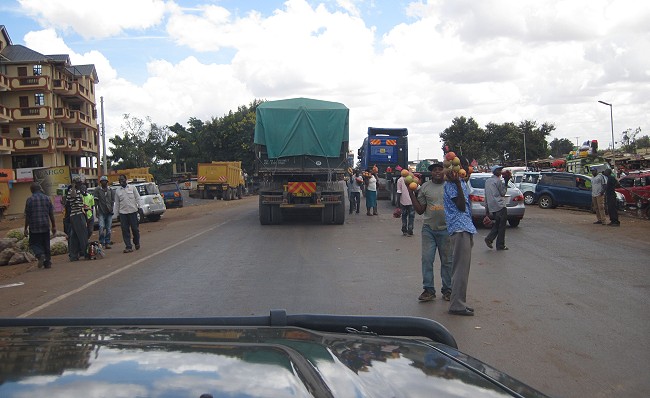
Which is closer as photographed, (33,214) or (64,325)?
(64,325)

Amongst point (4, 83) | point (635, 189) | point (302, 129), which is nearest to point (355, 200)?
point (302, 129)

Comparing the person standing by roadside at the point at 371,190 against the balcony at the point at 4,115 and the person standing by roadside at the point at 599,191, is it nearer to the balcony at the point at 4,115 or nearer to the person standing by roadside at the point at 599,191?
the person standing by roadside at the point at 599,191

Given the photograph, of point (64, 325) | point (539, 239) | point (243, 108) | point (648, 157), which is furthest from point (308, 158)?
point (243, 108)

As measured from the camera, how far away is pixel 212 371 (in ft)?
6.12

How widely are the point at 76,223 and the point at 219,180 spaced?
35225 millimetres

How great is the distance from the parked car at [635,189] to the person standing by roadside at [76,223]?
18.6 m

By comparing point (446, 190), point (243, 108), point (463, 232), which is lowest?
point (463, 232)

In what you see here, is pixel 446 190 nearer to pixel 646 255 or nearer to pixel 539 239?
pixel 646 255

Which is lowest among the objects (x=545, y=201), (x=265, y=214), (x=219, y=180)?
(x=545, y=201)

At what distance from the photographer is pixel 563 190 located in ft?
86.6

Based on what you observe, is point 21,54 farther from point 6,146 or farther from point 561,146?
point 561,146

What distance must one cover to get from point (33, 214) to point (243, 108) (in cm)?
5521

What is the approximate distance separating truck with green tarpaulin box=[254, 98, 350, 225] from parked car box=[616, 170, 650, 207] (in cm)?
1120

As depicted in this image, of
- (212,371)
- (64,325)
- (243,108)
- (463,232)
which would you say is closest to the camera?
(212,371)
